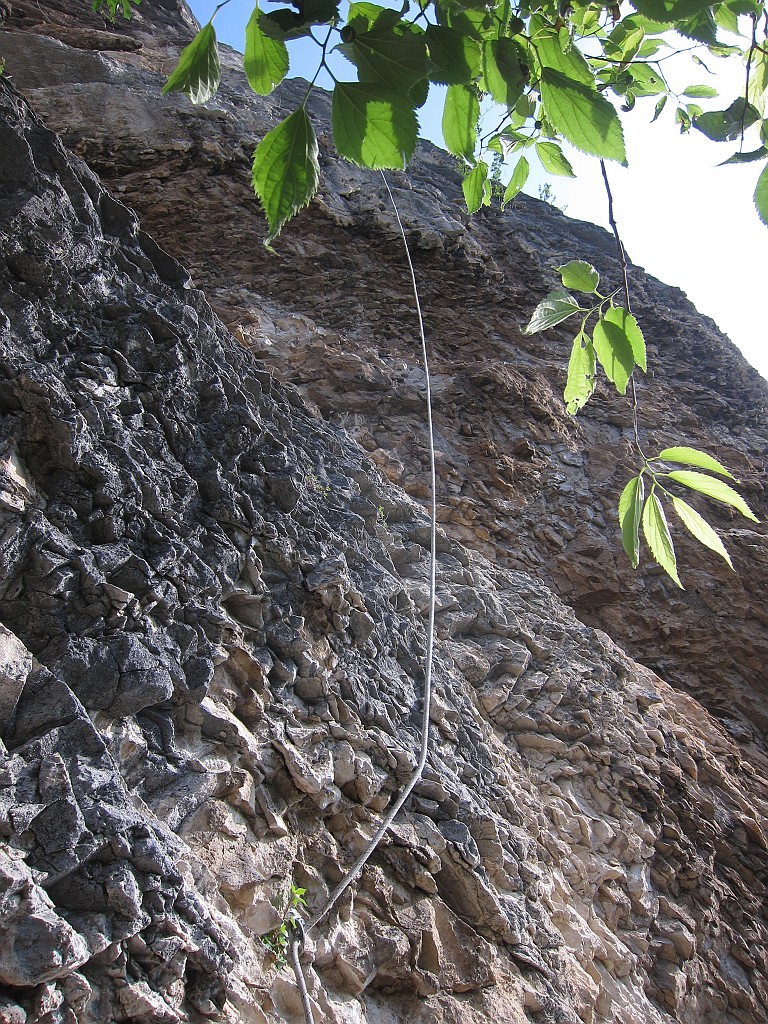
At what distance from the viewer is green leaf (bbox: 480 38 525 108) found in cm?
61

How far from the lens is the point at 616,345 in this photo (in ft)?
2.24

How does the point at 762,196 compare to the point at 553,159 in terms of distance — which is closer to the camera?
the point at 762,196

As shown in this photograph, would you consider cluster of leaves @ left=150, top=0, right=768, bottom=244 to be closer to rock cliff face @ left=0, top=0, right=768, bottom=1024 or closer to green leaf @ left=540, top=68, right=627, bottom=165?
green leaf @ left=540, top=68, right=627, bottom=165

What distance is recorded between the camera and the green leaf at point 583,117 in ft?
1.79

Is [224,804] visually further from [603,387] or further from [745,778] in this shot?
[603,387]

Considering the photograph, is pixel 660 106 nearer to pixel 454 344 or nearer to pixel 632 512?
pixel 632 512

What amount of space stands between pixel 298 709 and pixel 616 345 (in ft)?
6.39

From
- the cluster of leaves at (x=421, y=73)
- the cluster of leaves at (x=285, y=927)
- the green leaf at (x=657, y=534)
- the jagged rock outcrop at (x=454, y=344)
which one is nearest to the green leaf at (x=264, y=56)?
the cluster of leaves at (x=421, y=73)

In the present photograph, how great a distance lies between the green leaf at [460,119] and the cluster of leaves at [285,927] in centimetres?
182

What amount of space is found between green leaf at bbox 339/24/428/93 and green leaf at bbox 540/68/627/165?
14cm

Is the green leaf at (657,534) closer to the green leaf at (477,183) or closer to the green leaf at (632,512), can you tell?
the green leaf at (632,512)

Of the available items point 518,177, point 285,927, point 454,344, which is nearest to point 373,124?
point 518,177

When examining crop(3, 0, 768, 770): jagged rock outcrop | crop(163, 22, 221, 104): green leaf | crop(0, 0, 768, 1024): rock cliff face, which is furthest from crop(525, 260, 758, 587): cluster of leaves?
crop(3, 0, 768, 770): jagged rock outcrop

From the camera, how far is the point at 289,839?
6.42ft
